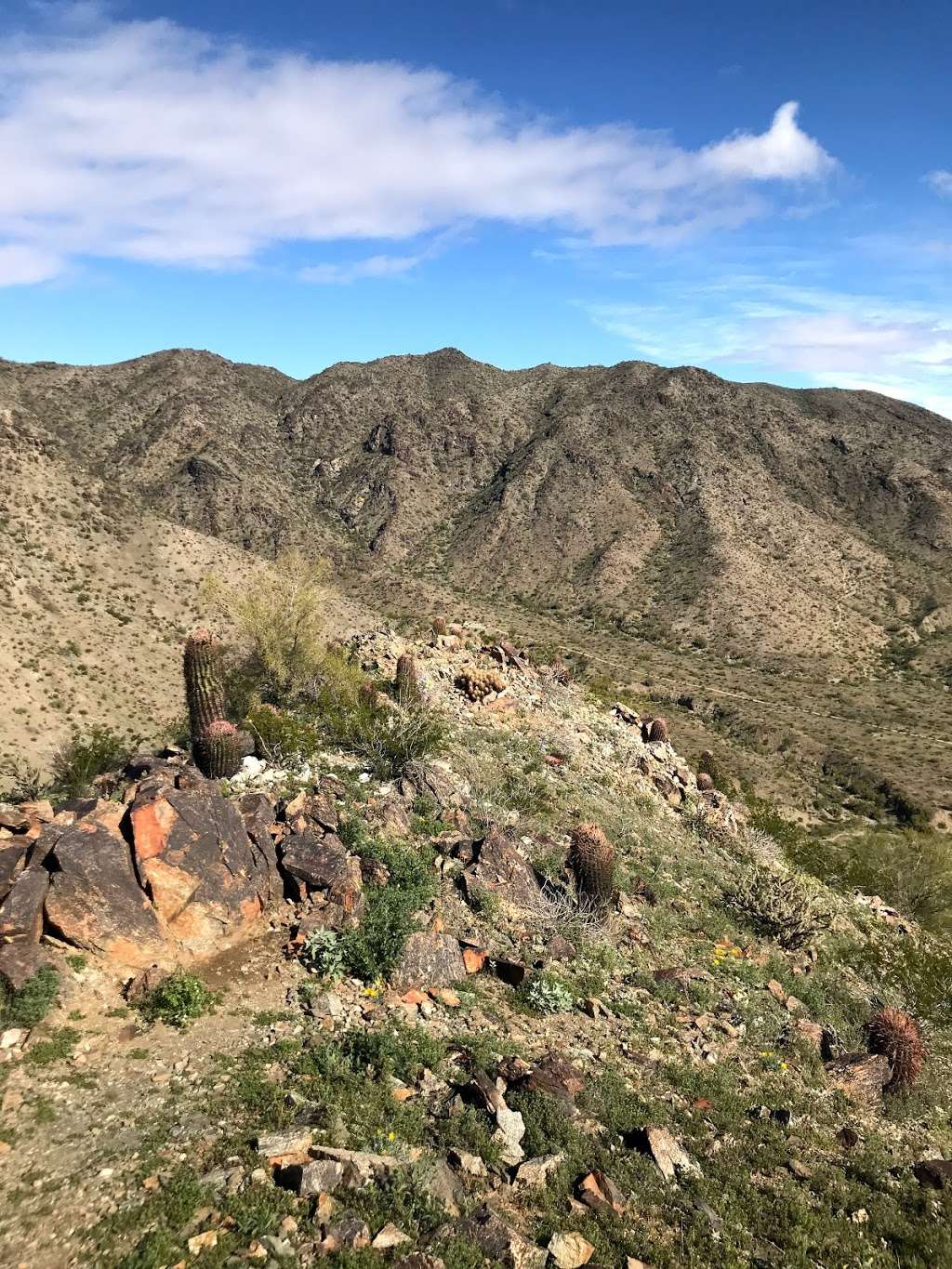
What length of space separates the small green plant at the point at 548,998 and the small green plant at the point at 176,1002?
466 cm

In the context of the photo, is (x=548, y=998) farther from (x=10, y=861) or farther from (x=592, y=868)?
(x=10, y=861)

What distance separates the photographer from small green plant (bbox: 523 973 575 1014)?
1066 centimetres

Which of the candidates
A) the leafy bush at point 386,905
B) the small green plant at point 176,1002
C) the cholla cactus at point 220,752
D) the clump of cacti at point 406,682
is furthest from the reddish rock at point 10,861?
the clump of cacti at point 406,682

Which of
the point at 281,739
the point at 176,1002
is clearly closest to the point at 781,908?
the point at 281,739

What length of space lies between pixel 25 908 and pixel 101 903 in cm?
87

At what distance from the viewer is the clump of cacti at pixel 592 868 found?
45.1 ft

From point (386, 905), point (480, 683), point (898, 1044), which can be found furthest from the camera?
point (480, 683)

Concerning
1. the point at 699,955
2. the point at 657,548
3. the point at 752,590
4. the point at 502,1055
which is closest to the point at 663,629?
the point at 752,590

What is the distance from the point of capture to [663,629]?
7556 cm

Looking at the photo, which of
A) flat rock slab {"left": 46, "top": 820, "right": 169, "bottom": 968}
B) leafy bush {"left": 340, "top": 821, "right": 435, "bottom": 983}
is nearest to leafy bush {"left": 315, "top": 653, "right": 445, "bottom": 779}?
leafy bush {"left": 340, "top": 821, "right": 435, "bottom": 983}

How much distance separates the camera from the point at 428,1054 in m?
8.95

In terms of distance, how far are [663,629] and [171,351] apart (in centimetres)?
10011

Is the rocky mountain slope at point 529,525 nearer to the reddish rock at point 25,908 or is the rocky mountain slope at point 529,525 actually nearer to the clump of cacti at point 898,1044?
the reddish rock at point 25,908

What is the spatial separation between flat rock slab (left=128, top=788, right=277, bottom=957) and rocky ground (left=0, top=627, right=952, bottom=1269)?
4 cm
